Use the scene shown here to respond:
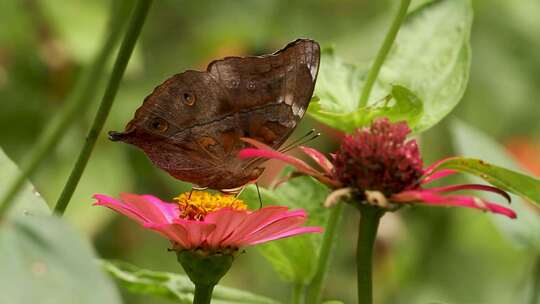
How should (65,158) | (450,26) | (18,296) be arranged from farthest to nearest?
(65,158), (450,26), (18,296)

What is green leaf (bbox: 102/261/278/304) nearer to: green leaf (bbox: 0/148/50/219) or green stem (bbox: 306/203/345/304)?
green stem (bbox: 306/203/345/304)

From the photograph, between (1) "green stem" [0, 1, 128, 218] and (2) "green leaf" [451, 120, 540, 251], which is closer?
(1) "green stem" [0, 1, 128, 218]

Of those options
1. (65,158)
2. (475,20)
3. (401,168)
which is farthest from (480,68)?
(401,168)

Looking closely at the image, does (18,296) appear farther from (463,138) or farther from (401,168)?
(463,138)

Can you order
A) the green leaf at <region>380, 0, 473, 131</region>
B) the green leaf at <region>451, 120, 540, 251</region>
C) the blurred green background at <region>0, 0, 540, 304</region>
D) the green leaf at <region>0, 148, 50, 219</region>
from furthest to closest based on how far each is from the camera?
the blurred green background at <region>0, 0, 540, 304</region> < the green leaf at <region>451, 120, 540, 251</region> < the green leaf at <region>380, 0, 473, 131</region> < the green leaf at <region>0, 148, 50, 219</region>

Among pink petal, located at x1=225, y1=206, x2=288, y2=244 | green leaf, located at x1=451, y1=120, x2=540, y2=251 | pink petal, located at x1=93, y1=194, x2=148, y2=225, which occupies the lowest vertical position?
pink petal, located at x1=93, y1=194, x2=148, y2=225

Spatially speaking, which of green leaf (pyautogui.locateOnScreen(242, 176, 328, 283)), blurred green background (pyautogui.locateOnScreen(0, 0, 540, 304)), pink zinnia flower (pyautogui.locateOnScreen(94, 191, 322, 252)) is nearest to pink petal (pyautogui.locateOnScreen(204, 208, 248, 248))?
pink zinnia flower (pyautogui.locateOnScreen(94, 191, 322, 252))

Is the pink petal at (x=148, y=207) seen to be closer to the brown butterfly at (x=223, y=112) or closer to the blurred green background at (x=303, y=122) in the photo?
the brown butterfly at (x=223, y=112)
